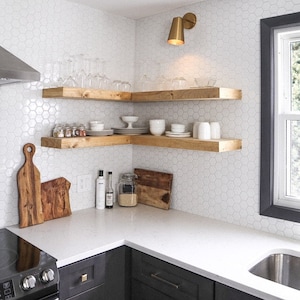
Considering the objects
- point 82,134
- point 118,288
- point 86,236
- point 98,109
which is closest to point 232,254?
point 118,288

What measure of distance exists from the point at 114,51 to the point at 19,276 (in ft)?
5.79

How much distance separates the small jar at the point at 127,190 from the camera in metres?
2.58

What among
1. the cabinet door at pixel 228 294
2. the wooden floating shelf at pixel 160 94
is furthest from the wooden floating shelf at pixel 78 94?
the cabinet door at pixel 228 294

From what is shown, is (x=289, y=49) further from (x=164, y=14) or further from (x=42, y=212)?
(x=42, y=212)

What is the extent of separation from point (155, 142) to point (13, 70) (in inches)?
40.8

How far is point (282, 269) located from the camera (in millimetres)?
1804

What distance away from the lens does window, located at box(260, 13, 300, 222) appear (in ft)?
6.40

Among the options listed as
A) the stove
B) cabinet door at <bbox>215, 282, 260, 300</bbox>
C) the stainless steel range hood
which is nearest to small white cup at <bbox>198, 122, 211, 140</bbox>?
cabinet door at <bbox>215, 282, 260, 300</bbox>

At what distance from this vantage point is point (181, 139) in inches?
83.9

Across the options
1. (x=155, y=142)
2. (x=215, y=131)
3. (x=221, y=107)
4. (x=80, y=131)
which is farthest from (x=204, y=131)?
(x=80, y=131)

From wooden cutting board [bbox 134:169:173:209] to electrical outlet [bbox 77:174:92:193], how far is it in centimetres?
40

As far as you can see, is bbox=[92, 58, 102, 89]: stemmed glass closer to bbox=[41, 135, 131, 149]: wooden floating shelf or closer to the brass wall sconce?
bbox=[41, 135, 131, 149]: wooden floating shelf

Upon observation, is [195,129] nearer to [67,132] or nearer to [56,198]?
[67,132]

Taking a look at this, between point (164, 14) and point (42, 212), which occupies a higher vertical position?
point (164, 14)
